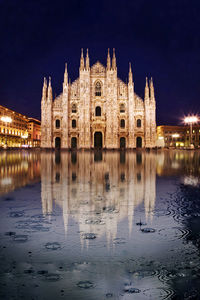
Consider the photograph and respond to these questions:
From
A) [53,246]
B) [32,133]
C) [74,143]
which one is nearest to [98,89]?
[74,143]

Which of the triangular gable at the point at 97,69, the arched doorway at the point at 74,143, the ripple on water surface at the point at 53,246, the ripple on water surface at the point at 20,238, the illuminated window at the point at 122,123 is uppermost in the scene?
the triangular gable at the point at 97,69

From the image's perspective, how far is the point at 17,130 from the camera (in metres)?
86.9

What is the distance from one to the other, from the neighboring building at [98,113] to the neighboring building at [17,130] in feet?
77.9

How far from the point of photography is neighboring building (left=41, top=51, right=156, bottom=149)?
157 feet

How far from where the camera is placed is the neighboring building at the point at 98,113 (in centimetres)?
4772

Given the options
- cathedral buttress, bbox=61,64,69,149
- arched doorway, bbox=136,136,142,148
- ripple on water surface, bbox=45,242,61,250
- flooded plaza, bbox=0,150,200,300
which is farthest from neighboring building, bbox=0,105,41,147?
ripple on water surface, bbox=45,242,61,250

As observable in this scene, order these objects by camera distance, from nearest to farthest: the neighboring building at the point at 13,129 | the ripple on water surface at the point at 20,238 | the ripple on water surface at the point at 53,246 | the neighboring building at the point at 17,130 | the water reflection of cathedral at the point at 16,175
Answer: the ripple on water surface at the point at 53,246 < the ripple on water surface at the point at 20,238 < the water reflection of cathedral at the point at 16,175 < the neighboring building at the point at 13,129 < the neighboring building at the point at 17,130

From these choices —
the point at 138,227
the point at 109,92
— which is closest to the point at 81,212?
the point at 138,227

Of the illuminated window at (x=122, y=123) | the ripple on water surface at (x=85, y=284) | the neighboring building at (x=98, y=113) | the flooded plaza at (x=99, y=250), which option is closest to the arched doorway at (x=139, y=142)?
the neighboring building at (x=98, y=113)

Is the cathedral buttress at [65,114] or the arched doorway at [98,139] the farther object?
the arched doorway at [98,139]

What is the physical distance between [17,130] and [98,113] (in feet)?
157

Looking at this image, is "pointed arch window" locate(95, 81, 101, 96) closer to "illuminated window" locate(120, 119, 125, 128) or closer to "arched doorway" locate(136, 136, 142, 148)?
"illuminated window" locate(120, 119, 125, 128)

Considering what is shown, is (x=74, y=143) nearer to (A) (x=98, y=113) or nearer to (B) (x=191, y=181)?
(A) (x=98, y=113)

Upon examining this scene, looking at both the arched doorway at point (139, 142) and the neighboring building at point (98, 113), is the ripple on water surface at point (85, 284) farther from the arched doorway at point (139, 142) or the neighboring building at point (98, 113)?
the arched doorway at point (139, 142)
